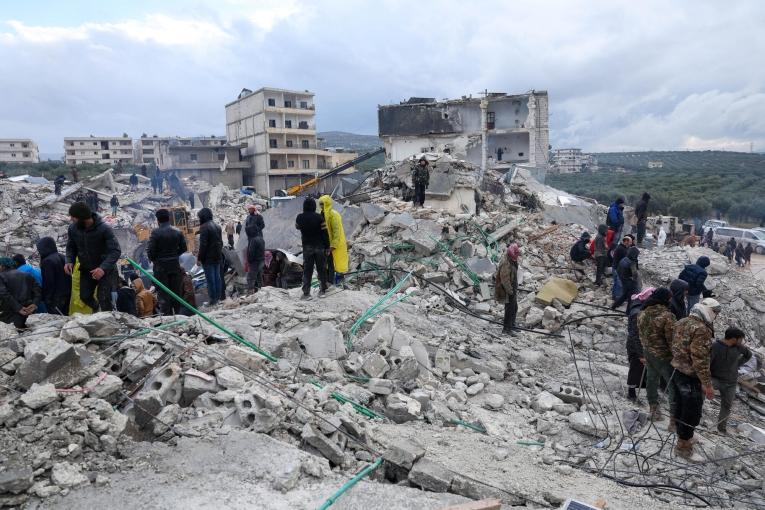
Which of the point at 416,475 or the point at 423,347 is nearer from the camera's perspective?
the point at 416,475

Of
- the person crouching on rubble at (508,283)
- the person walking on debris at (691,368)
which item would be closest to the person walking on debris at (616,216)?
the person crouching on rubble at (508,283)

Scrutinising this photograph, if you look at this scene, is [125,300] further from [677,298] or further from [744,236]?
[744,236]

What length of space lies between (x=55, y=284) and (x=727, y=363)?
716 centimetres

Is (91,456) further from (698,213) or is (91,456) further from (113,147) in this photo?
(113,147)

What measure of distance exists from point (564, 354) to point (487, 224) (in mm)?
5630

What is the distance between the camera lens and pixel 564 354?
7457 millimetres

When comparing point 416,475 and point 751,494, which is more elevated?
point 416,475

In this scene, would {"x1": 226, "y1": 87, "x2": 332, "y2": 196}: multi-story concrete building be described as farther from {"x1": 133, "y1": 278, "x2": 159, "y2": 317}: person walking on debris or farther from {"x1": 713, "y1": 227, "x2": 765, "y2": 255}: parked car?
{"x1": 133, "y1": 278, "x2": 159, "y2": 317}: person walking on debris

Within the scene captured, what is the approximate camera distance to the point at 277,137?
46.0m

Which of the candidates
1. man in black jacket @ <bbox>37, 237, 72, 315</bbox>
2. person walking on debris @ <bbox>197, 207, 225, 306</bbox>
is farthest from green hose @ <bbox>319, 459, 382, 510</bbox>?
person walking on debris @ <bbox>197, 207, 225, 306</bbox>

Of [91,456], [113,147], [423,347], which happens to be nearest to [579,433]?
[423,347]

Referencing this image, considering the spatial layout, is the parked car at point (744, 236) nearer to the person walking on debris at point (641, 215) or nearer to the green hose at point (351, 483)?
the person walking on debris at point (641, 215)

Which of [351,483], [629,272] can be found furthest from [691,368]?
[629,272]

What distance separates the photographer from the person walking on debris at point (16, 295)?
4992 millimetres
